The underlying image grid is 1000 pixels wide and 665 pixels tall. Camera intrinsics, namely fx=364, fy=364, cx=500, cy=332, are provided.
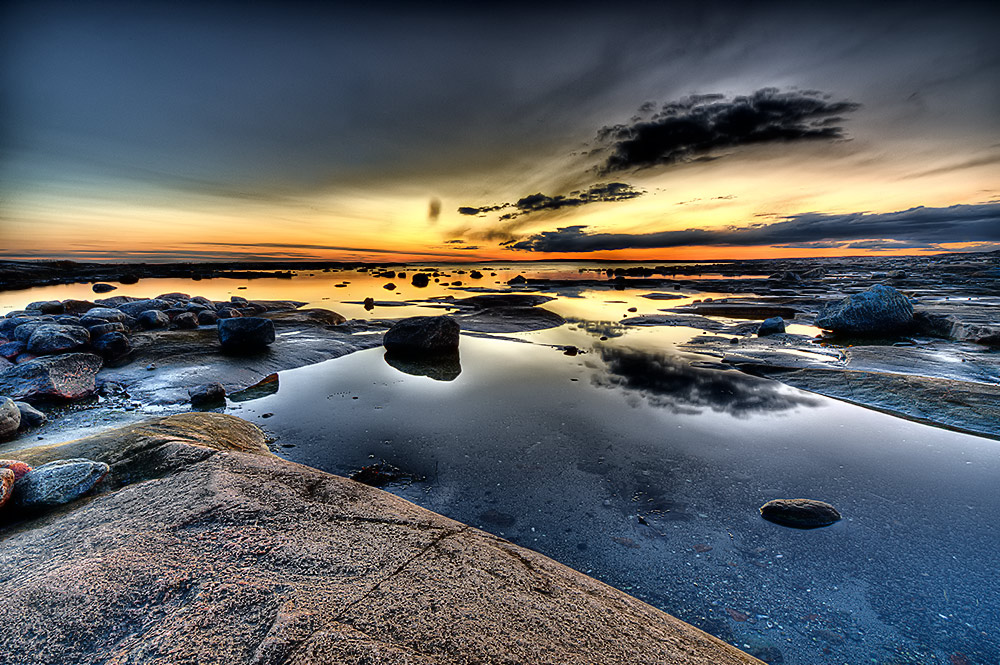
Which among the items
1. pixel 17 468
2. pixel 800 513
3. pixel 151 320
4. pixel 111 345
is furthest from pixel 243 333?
pixel 800 513

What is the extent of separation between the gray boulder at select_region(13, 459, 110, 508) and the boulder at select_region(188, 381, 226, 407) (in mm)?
4548

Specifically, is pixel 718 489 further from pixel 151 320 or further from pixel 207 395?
pixel 151 320

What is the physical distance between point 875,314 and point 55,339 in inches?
1034

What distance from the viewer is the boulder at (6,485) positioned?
2947mm

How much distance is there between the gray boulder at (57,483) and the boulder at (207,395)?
14.9 feet

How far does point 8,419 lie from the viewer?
544 cm

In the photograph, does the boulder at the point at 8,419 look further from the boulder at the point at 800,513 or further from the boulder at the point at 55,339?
the boulder at the point at 800,513

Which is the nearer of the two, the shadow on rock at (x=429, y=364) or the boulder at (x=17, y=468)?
the boulder at (x=17, y=468)

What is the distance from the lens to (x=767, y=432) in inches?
238

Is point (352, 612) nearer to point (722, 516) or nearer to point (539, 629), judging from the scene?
point (539, 629)

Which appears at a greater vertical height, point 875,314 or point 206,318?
point 206,318

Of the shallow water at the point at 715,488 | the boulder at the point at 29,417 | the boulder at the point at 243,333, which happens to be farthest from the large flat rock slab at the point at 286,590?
the boulder at the point at 243,333

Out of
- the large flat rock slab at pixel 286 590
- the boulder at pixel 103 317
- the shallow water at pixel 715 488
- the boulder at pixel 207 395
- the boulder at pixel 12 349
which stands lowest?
the shallow water at pixel 715 488

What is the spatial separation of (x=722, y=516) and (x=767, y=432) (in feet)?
9.05
